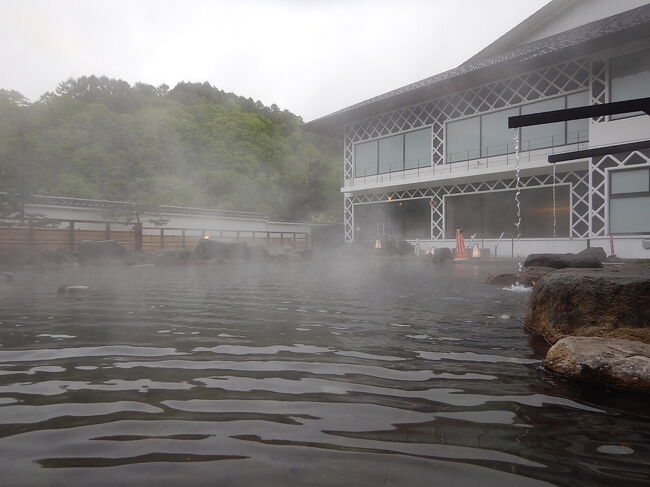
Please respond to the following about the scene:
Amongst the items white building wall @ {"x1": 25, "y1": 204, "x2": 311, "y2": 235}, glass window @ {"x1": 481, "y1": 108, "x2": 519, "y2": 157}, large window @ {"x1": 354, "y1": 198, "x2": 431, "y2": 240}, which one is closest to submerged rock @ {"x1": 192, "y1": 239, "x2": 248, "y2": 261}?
white building wall @ {"x1": 25, "y1": 204, "x2": 311, "y2": 235}

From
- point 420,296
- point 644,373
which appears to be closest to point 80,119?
point 420,296

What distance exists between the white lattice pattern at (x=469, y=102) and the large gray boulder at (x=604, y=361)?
11345mm

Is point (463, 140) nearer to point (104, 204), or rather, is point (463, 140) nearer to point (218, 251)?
point (218, 251)

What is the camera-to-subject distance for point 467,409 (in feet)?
4.69

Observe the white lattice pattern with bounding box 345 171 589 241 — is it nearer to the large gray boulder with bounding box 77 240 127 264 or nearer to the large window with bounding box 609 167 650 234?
the large window with bounding box 609 167 650 234

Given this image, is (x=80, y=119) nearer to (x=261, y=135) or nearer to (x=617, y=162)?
(x=261, y=135)

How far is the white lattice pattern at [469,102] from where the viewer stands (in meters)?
11.4

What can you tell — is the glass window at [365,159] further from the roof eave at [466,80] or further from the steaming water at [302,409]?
the steaming water at [302,409]

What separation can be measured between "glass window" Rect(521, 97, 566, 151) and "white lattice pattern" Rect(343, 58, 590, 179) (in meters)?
0.20

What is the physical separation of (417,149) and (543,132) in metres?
4.12


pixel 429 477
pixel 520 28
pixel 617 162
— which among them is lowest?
pixel 429 477

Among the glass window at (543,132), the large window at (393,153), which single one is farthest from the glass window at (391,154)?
the glass window at (543,132)

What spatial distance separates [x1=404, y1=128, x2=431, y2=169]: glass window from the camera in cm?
1488

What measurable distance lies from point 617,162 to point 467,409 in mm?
10689
